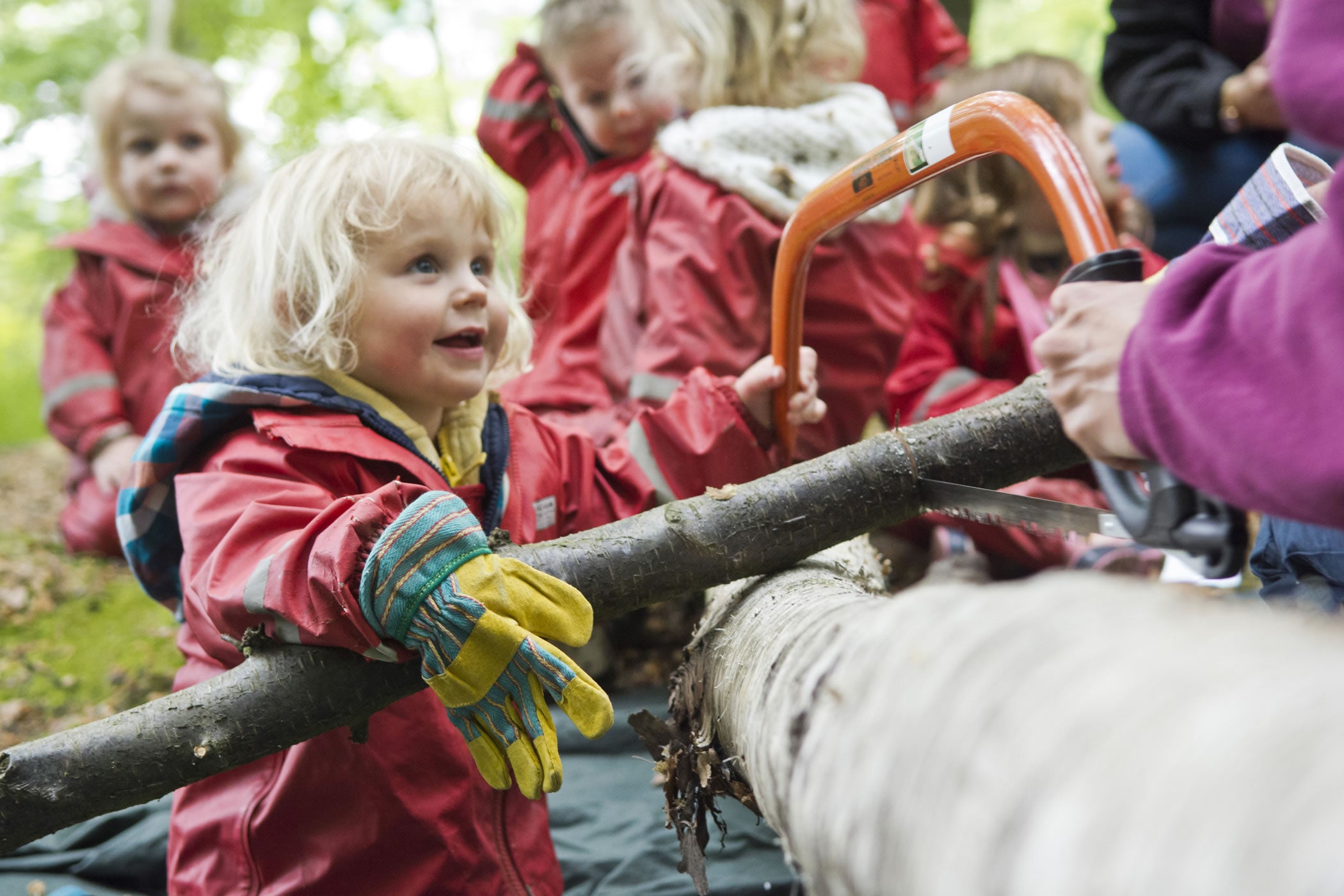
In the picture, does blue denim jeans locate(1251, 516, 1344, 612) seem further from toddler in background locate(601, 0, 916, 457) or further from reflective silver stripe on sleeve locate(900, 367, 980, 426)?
reflective silver stripe on sleeve locate(900, 367, 980, 426)

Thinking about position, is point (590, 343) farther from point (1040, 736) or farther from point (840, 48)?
point (1040, 736)

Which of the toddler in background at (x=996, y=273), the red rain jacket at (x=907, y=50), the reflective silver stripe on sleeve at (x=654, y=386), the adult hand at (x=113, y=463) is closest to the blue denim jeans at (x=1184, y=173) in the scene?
the toddler in background at (x=996, y=273)

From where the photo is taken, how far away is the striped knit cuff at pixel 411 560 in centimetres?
132

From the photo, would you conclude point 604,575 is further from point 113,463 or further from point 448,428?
point 113,463

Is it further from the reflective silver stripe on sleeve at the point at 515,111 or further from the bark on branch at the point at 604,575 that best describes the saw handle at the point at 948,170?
the reflective silver stripe on sleeve at the point at 515,111

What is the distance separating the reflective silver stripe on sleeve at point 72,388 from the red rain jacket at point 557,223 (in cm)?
164

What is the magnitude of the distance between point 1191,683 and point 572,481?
1.57m

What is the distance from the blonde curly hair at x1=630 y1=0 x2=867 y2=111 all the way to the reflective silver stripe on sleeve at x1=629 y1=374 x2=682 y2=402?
88 cm

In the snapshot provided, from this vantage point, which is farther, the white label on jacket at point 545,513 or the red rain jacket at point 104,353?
the red rain jacket at point 104,353

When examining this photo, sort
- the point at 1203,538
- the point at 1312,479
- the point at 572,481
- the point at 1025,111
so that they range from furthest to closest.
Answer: the point at 572,481 → the point at 1025,111 → the point at 1203,538 → the point at 1312,479

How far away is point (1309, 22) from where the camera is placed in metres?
0.87

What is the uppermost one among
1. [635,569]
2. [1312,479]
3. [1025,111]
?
[1025,111]

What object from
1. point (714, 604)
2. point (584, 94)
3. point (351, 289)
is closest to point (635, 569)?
point (714, 604)

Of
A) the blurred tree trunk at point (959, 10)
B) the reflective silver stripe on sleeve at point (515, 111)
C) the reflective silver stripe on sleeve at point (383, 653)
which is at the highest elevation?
the blurred tree trunk at point (959, 10)
